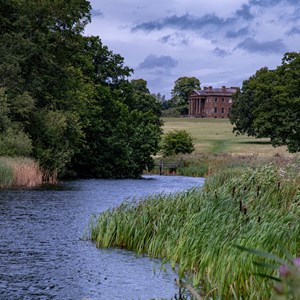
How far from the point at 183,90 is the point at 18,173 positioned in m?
143

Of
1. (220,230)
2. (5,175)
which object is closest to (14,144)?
(5,175)

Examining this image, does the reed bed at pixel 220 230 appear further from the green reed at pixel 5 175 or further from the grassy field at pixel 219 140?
the grassy field at pixel 219 140

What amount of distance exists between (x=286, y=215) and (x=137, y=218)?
4.97m

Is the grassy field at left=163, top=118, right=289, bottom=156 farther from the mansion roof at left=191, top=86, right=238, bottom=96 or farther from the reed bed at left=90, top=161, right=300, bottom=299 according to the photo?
the reed bed at left=90, top=161, right=300, bottom=299

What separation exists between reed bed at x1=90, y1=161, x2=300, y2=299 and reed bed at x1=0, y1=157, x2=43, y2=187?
1920 centimetres

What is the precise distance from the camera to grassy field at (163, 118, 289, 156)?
92500mm

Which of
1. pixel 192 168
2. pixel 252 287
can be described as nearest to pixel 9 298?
pixel 252 287

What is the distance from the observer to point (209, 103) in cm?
17838

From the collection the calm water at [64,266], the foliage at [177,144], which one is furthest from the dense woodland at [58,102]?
the calm water at [64,266]

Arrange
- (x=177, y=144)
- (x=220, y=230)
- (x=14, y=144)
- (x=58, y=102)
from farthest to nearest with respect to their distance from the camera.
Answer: (x=177, y=144) → (x=58, y=102) → (x=14, y=144) → (x=220, y=230)

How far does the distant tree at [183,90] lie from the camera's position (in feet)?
583

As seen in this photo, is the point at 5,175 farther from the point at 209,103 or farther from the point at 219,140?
the point at 209,103

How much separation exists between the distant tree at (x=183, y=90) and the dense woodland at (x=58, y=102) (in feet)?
376

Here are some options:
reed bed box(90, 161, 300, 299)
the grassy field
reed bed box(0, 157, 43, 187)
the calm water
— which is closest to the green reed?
reed bed box(0, 157, 43, 187)
